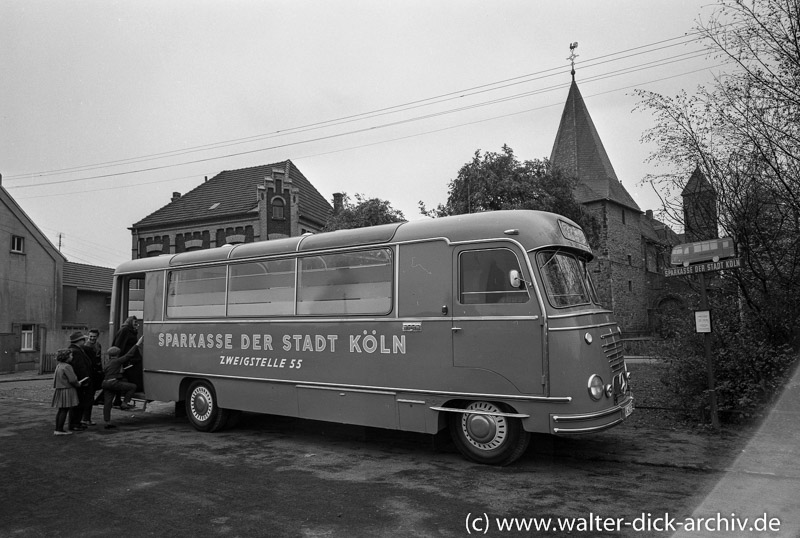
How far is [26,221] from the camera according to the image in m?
30.1

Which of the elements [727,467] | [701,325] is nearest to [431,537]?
[727,467]

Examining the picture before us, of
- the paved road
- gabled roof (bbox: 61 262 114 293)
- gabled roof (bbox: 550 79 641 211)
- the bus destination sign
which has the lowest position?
the paved road

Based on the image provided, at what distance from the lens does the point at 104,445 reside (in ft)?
29.0

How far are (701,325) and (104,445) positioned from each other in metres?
9.17

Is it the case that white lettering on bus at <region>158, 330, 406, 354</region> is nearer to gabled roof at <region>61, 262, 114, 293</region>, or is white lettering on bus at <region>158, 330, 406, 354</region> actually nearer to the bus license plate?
the bus license plate

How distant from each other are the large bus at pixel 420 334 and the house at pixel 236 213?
2383 centimetres

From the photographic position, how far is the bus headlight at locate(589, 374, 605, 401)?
652 cm

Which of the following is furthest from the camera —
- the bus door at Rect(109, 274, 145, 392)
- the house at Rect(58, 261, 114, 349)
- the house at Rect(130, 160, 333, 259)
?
the house at Rect(58, 261, 114, 349)

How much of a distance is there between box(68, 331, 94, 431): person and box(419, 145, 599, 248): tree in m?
17.1

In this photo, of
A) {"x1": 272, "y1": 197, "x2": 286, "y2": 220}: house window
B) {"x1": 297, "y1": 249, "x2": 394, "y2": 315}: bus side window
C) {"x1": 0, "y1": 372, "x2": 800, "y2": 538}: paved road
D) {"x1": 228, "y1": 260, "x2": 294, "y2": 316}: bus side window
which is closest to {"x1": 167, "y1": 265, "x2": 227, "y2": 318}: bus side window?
{"x1": 228, "y1": 260, "x2": 294, "y2": 316}: bus side window

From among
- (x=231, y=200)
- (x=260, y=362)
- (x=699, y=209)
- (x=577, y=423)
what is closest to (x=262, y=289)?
(x=260, y=362)

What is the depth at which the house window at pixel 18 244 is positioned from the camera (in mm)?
29745

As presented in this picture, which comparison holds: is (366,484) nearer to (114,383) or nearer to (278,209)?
(114,383)

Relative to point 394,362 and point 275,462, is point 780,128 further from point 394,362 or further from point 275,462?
point 275,462
